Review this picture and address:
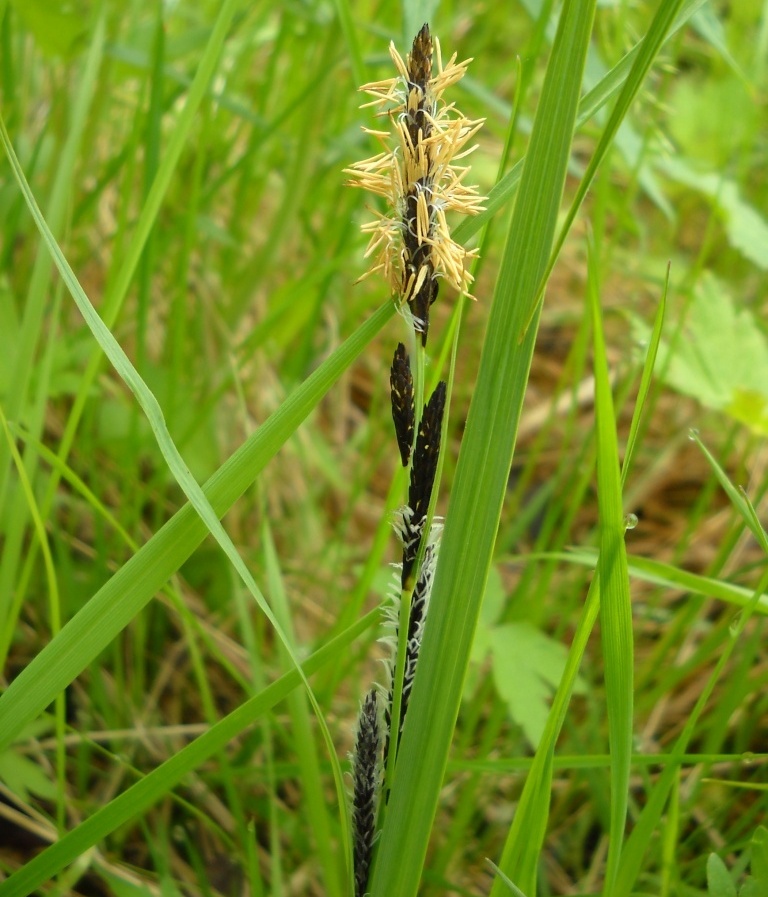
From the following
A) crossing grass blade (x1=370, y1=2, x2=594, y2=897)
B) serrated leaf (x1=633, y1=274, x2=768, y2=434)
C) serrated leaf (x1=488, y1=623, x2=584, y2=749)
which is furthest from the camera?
serrated leaf (x1=633, y1=274, x2=768, y2=434)

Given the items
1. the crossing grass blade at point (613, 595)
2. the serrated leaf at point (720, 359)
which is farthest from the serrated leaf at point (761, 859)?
the serrated leaf at point (720, 359)

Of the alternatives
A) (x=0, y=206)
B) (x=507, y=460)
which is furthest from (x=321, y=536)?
(x=507, y=460)

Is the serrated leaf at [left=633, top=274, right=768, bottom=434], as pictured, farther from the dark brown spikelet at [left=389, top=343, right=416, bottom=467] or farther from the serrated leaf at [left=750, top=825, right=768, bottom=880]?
the dark brown spikelet at [left=389, top=343, right=416, bottom=467]

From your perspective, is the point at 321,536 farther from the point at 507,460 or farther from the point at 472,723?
the point at 507,460

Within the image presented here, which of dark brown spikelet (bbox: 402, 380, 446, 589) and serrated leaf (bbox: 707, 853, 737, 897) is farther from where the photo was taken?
serrated leaf (bbox: 707, 853, 737, 897)

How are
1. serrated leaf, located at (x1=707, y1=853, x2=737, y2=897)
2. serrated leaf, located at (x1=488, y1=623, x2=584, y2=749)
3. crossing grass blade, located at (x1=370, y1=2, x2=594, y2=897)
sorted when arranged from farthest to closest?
1. serrated leaf, located at (x1=488, y1=623, x2=584, y2=749)
2. serrated leaf, located at (x1=707, y1=853, x2=737, y2=897)
3. crossing grass blade, located at (x1=370, y1=2, x2=594, y2=897)

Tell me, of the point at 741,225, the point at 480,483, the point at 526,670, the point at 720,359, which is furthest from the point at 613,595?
the point at 741,225

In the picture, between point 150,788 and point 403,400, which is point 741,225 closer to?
point 403,400

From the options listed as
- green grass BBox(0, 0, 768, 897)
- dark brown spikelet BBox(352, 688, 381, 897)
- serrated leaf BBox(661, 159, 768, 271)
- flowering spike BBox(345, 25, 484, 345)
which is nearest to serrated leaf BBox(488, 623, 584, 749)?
green grass BBox(0, 0, 768, 897)
